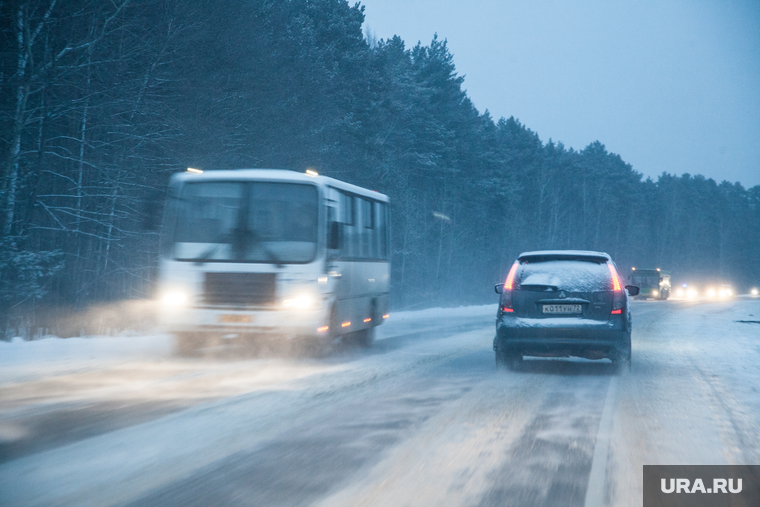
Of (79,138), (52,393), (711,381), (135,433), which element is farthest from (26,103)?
(711,381)

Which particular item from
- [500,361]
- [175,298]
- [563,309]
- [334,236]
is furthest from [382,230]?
[563,309]

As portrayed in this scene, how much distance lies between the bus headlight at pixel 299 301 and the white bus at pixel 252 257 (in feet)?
0.05

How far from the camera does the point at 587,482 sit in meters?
5.61

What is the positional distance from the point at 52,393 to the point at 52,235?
11.9 metres

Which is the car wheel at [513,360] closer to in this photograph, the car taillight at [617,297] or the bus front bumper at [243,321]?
the car taillight at [617,297]

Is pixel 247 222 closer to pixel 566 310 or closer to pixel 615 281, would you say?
pixel 566 310

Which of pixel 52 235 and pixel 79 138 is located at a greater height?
pixel 79 138

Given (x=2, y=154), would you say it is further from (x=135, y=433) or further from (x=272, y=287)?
(x=135, y=433)

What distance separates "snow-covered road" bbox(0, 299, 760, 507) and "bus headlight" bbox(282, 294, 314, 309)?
974 millimetres

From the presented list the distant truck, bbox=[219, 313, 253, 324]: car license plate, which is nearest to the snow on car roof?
bbox=[219, 313, 253, 324]: car license plate

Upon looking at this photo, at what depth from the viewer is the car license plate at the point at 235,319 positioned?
42.0 ft

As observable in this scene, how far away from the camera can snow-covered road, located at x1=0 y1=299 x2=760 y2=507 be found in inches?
212

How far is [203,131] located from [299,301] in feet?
42.9

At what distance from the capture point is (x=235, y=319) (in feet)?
42.0
